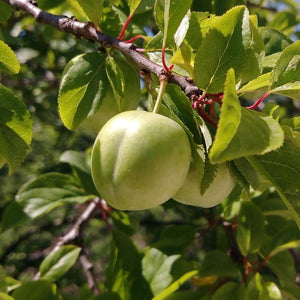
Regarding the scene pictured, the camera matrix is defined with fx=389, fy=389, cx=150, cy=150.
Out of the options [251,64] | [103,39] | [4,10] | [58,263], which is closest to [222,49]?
[251,64]

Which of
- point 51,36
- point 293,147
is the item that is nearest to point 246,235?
point 293,147

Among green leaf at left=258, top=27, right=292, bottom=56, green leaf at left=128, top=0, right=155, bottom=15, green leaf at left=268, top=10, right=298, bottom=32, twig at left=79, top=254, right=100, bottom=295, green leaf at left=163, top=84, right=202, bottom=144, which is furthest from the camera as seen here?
green leaf at left=268, top=10, right=298, bottom=32

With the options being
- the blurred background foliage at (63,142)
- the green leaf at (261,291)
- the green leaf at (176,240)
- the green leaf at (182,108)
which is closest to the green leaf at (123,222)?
the blurred background foliage at (63,142)

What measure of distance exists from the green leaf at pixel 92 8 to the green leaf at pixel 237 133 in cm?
45

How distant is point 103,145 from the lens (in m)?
0.62

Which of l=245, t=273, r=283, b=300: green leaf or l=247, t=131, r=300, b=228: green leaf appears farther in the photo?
l=245, t=273, r=283, b=300: green leaf

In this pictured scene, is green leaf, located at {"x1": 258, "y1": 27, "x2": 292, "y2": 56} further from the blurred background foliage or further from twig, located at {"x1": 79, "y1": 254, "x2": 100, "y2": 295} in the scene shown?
twig, located at {"x1": 79, "y1": 254, "x2": 100, "y2": 295}

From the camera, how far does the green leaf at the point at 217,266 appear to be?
1.17 meters

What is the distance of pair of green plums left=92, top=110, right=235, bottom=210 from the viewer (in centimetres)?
58

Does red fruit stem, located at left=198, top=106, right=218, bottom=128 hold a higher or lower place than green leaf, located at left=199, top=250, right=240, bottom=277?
higher

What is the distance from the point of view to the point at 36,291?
937mm

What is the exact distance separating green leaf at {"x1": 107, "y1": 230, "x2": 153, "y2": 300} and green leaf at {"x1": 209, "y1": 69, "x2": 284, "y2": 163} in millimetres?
661

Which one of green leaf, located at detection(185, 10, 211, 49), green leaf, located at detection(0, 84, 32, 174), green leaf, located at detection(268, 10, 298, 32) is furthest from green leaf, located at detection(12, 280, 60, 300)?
green leaf, located at detection(268, 10, 298, 32)

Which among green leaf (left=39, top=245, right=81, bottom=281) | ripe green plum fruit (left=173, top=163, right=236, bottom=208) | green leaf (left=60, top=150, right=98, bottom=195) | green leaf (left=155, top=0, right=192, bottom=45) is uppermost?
green leaf (left=155, top=0, right=192, bottom=45)
